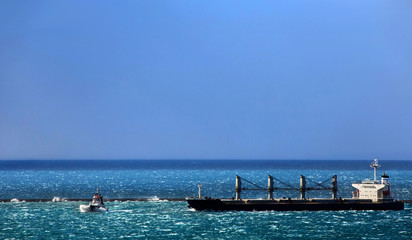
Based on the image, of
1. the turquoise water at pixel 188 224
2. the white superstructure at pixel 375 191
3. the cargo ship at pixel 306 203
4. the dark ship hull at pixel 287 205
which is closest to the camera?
the turquoise water at pixel 188 224

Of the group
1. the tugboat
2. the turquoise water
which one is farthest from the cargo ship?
the tugboat

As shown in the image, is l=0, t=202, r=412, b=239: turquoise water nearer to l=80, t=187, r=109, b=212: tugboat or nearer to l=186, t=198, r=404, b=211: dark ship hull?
l=80, t=187, r=109, b=212: tugboat

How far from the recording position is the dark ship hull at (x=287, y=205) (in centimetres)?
10656

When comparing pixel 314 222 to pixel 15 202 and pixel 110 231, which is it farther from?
pixel 15 202

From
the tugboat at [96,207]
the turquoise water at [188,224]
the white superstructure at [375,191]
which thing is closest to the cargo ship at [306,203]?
the white superstructure at [375,191]

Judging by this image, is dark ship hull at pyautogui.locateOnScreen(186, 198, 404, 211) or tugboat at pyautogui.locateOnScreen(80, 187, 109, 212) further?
dark ship hull at pyautogui.locateOnScreen(186, 198, 404, 211)

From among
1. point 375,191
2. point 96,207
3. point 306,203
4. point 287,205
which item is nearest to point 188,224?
point 96,207

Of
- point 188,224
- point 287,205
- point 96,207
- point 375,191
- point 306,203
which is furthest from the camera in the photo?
point 375,191

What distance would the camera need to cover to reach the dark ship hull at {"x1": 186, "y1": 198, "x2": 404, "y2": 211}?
10656 cm

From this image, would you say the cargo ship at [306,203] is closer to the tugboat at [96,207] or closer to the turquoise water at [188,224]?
the turquoise water at [188,224]

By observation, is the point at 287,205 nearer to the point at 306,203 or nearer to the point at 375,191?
the point at 306,203

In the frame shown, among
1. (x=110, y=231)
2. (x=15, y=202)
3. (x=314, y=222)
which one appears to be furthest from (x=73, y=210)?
(x=314, y=222)

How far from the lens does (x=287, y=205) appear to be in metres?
108

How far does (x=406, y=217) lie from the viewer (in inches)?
3910
